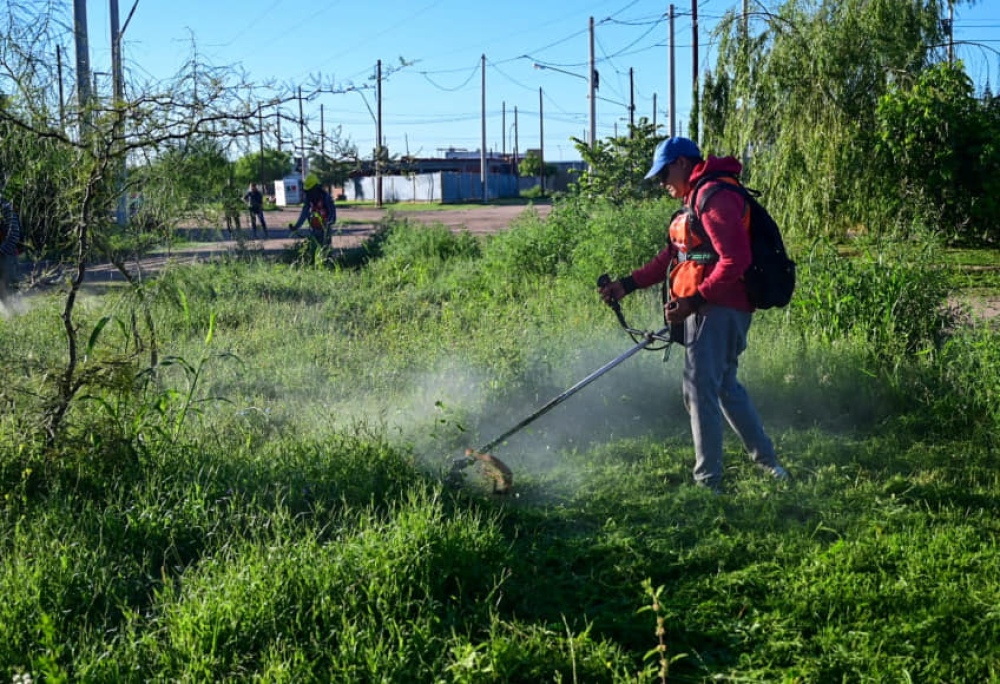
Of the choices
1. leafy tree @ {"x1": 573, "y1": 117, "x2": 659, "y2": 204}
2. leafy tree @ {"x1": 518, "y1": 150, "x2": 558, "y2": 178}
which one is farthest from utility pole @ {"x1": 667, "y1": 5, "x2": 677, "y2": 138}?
leafy tree @ {"x1": 518, "y1": 150, "x2": 558, "y2": 178}

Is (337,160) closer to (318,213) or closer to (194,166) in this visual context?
(194,166)

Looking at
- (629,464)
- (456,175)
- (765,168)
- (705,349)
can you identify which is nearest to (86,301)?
(629,464)

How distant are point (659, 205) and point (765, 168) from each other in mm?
1809

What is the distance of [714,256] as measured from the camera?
474 centimetres

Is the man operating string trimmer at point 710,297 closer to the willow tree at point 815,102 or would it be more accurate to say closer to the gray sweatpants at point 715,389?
the gray sweatpants at point 715,389

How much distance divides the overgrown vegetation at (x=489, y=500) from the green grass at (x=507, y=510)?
2cm

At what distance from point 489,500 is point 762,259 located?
71.4 inches

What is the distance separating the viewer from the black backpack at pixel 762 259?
4670 millimetres

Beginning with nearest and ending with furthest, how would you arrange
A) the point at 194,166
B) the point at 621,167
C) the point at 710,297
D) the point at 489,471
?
the point at 710,297, the point at 489,471, the point at 194,166, the point at 621,167

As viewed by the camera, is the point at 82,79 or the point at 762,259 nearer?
the point at 762,259

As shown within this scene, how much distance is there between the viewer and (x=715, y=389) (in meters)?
4.84

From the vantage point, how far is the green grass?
324cm

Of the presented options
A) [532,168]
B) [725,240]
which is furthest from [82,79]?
[532,168]

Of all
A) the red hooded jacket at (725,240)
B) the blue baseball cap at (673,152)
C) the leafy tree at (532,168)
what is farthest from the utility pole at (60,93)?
the leafy tree at (532,168)
